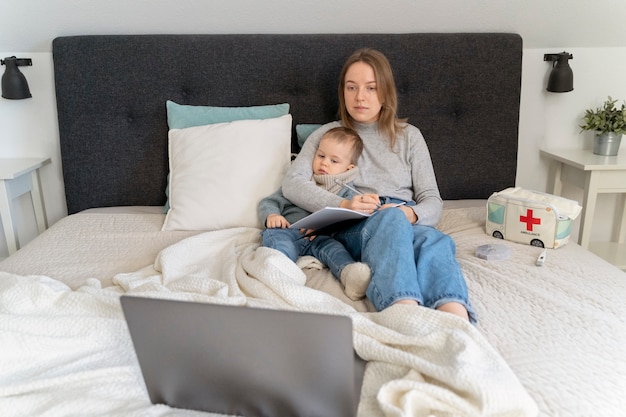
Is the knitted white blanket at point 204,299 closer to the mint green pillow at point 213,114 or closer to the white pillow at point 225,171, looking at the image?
the white pillow at point 225,171

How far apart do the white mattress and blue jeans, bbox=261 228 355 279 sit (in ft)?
0.12

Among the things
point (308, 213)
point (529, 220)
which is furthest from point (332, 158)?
point (529, 220)

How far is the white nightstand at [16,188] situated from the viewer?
183cm

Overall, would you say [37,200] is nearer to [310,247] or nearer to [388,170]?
[310,247]

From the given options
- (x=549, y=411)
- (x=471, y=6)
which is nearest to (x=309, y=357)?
(x=549, y=411)

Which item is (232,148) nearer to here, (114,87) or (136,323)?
(114,87)

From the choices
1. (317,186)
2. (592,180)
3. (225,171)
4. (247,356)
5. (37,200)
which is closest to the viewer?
(247,356)

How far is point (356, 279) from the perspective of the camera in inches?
47.2

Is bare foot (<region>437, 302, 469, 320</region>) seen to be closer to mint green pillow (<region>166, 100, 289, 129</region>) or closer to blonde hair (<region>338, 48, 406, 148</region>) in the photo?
blonde hair (<region>338, 48, 406, 148</region>)

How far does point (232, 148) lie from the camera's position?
1.72 metres

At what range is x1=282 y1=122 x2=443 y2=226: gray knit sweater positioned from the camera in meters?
1.60

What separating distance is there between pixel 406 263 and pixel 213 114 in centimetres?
100

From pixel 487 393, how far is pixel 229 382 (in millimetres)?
377

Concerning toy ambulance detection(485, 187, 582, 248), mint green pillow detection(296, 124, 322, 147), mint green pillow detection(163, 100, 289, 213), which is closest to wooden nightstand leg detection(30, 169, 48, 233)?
mint green pillow detection(163, 100, 289, 213)
